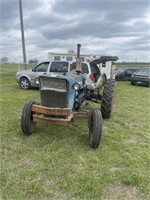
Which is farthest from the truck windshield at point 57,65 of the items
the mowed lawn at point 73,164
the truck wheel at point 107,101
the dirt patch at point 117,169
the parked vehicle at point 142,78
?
the parked vehicle at point 142,78

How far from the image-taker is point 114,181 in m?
3.01

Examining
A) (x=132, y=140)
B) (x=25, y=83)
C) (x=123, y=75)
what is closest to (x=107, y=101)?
(x=132, y=140)

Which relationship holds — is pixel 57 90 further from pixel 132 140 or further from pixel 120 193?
pixel 120 193

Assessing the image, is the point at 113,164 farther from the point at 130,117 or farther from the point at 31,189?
the point at 130,117

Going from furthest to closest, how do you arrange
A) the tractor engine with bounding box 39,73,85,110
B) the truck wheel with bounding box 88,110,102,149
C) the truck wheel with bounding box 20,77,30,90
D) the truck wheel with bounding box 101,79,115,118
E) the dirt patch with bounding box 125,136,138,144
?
1. the truck wheel with bounding box 20,77,30,90
2. the truck wheel with bounding box 101,79,115,118
3. the dirt patch with bounding box 125,136,138,144
4. the tractor engine with bounding box 39,73,85,110
5. the truck wheel with bounding box 88,110,102,149

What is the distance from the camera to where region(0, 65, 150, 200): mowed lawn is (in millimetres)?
2748

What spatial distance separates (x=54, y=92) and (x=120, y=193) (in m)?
2.15

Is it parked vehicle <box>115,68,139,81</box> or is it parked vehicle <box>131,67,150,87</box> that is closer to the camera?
parked vehicle <box>131,67,150,87</box>

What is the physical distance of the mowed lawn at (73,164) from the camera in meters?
2.75

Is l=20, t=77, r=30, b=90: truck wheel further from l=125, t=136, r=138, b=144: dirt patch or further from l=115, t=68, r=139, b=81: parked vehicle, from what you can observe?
l=115, t=68, r=139, b=81: parked vehicle

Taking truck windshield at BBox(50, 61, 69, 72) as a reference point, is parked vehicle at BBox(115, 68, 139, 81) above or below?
below

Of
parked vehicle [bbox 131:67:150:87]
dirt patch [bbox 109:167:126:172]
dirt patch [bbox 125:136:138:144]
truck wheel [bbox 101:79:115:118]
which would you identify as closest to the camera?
dirt patch [bbox 109:167:126:172]

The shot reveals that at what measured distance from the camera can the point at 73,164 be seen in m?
3.41

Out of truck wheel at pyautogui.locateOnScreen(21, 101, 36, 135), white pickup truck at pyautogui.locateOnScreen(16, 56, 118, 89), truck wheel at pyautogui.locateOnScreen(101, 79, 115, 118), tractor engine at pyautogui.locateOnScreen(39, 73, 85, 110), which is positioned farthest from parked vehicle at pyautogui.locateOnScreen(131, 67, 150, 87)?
truck wheel at pyautogui.locateOnScreen(21, 101, 36, 135)
